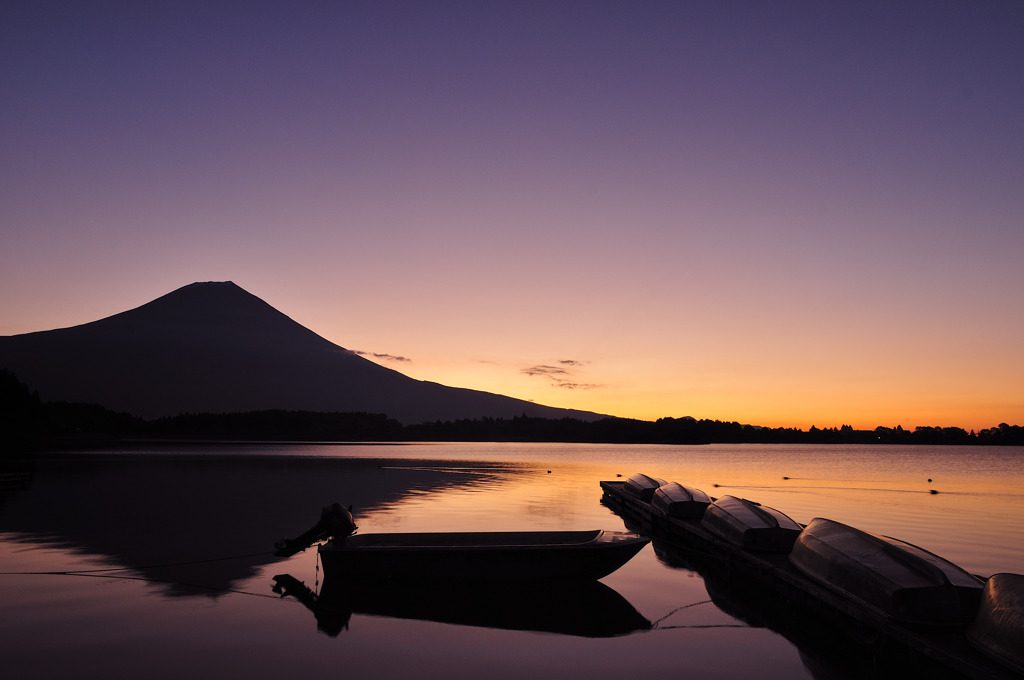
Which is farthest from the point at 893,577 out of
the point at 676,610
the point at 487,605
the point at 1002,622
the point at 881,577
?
the point at 487,605

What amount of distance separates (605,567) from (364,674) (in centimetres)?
694

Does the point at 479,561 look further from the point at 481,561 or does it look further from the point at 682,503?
the point at 682,503

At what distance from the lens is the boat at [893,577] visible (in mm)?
10141

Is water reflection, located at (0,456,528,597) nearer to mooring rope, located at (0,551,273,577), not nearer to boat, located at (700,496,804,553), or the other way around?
mooring rope, located at (0,551,273,577)

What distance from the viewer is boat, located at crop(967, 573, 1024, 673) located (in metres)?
8.46

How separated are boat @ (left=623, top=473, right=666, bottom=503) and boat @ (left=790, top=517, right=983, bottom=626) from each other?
16.6 m

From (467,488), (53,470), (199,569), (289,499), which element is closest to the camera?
(199,569)

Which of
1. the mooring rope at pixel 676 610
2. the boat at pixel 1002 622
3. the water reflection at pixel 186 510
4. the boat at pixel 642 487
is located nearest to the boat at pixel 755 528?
the mooring rope at pixel 676 610

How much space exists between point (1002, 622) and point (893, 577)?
216cm

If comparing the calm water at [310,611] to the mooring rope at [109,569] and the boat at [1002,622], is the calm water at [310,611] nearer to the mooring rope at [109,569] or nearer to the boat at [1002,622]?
the mooring rope at [109,569]

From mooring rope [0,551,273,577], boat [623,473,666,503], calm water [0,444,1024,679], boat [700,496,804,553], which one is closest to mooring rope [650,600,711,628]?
calm water [0,444,1024,679]

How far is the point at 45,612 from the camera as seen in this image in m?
13.3

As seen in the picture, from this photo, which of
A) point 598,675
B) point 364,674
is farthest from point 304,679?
point 598,675

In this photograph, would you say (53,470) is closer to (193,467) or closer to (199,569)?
(193,467)
